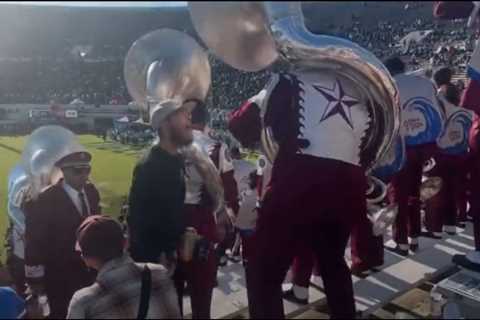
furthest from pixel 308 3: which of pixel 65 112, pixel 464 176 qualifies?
pixel 65 112

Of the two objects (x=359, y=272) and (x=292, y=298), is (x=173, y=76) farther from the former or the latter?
(x=359, y=272)

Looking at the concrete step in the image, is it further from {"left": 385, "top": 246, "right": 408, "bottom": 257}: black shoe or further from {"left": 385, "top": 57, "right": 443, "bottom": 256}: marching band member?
{"left": 385, "top": 57, "right": 443, "bottom": 256}: marching band member

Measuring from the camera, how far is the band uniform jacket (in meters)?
2.47

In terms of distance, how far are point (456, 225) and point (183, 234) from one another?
2.89 m

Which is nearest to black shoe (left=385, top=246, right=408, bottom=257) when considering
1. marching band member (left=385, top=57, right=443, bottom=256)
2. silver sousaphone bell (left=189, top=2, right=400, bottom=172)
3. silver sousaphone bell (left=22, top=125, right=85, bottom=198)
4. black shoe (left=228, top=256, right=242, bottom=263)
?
marching band member (left=385, top=57, right=443, bottom=256)

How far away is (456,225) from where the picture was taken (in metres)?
4.40

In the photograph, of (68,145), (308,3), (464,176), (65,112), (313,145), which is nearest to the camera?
(308,3)

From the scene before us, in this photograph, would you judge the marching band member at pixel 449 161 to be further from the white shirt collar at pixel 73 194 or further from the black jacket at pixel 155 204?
the white shirt collar at pixel 73 194

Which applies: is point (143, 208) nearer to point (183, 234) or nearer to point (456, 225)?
point (183, 234)

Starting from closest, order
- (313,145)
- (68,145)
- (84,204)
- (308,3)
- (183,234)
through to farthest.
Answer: (308,3) → (313,145) → (183,234) → (84,204) → (68,145)

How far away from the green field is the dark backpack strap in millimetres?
1957

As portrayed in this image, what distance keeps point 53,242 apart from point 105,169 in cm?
1037

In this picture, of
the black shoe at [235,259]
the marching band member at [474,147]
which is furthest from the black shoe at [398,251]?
the black shoe at [235,259]

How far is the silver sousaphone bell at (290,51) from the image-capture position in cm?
179
